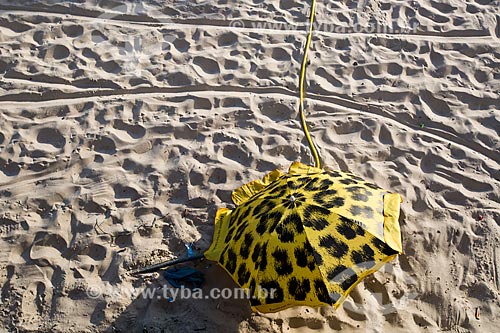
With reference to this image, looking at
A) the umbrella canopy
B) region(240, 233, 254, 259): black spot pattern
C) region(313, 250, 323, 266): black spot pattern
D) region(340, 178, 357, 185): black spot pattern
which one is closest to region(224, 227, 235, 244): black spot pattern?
→ the umbrella canopy

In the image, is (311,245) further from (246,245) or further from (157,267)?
(157,267)

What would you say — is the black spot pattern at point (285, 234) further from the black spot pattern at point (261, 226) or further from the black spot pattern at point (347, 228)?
the black spot pattern at point (347, 228)

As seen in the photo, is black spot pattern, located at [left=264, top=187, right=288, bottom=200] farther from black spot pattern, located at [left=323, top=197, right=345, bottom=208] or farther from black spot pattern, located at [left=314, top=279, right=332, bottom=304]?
black spot pattern, located at [left=314, top=279, right=332, bottom=304]

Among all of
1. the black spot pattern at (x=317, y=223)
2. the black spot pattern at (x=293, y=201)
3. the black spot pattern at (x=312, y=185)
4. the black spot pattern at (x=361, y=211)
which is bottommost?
the black spot pattern at (x=317, y=223)

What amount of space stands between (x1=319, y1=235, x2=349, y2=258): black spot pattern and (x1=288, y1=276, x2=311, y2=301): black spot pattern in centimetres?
24

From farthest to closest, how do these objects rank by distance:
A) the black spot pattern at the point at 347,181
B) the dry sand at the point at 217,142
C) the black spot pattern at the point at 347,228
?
the dry sand at the point at 217,142, the black spot pattern at the point at 347,181, the black spot pattern at the point at 347,228

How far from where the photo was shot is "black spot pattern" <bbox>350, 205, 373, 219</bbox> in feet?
12.1

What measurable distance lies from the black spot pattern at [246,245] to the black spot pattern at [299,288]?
0.34 metres

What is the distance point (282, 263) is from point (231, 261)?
0.42m

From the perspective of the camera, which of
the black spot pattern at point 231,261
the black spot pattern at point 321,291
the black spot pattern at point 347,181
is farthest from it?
the black spot pattern at point 347,181

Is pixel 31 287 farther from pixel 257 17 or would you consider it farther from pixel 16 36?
pixel 257 17

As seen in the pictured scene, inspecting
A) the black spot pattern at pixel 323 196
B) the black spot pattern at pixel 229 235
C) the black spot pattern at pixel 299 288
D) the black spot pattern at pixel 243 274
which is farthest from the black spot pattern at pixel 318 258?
the black spot pattern at pixel 229 235

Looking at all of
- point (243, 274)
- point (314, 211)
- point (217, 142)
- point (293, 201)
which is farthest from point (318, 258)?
point (217, 142)

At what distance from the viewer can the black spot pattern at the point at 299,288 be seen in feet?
11.6
